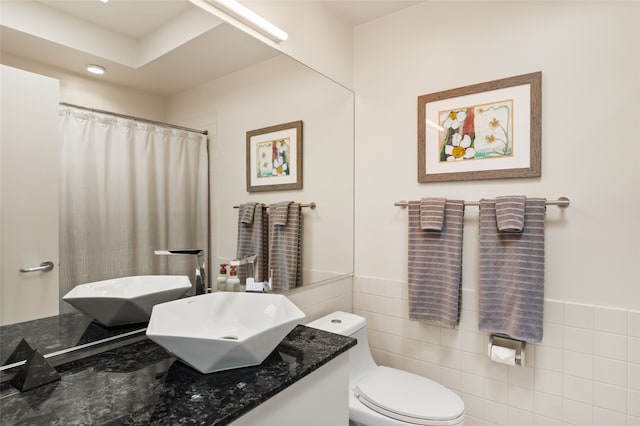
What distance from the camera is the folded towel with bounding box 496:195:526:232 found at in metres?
1.50

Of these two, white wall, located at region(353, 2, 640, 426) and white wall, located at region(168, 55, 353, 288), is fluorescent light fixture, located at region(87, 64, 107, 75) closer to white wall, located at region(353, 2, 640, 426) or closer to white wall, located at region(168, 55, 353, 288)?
white wall, located at region(168, 55, 353, 288)

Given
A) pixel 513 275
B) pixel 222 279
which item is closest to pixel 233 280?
pixel 222 279

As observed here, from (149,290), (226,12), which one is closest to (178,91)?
(226,12)

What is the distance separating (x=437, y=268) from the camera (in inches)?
69.3

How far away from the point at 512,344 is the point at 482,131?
1.03 metres

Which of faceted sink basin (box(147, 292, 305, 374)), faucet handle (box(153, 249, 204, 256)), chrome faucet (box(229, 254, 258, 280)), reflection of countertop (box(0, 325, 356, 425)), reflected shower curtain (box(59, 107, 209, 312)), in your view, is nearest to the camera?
reflection of countertop (box(0, 325, 356, 425))

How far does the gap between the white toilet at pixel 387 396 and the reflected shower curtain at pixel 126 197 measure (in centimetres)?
89

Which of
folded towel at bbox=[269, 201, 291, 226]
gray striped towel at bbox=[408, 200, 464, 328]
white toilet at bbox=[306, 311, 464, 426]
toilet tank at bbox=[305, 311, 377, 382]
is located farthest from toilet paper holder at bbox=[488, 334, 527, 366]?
folded towel at bbox=[269, 201, 291, 226]

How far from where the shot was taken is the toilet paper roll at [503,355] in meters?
1.53

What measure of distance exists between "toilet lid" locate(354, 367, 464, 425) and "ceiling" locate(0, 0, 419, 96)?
1.51m

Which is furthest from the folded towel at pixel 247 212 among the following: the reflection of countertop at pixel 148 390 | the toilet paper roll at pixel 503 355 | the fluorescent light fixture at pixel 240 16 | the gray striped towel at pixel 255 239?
the toilet paper roll at pixel 503 355

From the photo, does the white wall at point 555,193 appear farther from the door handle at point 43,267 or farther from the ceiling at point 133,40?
the door handle at point 43,267

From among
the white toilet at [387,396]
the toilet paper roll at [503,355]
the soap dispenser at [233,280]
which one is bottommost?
the white toilet at [387,396]

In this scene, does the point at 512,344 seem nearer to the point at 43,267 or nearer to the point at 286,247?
the point at 286,247
